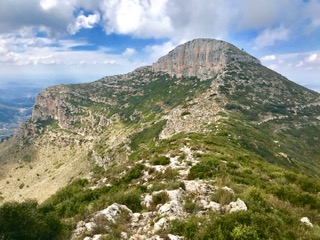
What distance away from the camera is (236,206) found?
1291cm

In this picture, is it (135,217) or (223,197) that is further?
(223,197)

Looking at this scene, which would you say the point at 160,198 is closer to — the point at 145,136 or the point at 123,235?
the point at 123,235

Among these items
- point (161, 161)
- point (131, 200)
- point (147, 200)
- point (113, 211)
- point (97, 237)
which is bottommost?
point (161, 161)

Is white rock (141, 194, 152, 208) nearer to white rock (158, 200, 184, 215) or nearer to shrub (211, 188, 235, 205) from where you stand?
white rock (158, 200, 184, 215)

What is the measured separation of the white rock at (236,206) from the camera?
12488mm

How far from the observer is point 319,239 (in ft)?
35.2

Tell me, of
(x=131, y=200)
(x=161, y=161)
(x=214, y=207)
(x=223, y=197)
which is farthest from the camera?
(x=161, y=161)

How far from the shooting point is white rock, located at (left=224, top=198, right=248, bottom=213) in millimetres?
12488

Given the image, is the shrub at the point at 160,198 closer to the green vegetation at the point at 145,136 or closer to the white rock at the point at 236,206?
the white rock at the point at 236,206

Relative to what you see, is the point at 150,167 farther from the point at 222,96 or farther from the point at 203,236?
the point at 222,96

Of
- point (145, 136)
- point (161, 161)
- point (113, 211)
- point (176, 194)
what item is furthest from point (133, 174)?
point (145, 136)

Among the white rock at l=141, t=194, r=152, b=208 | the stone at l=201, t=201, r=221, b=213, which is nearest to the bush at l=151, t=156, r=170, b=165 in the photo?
the white rock at l=141, t=194, r=152, b=208

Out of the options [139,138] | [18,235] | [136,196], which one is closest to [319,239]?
[136,196]

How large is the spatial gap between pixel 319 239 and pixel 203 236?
454 centimetres
